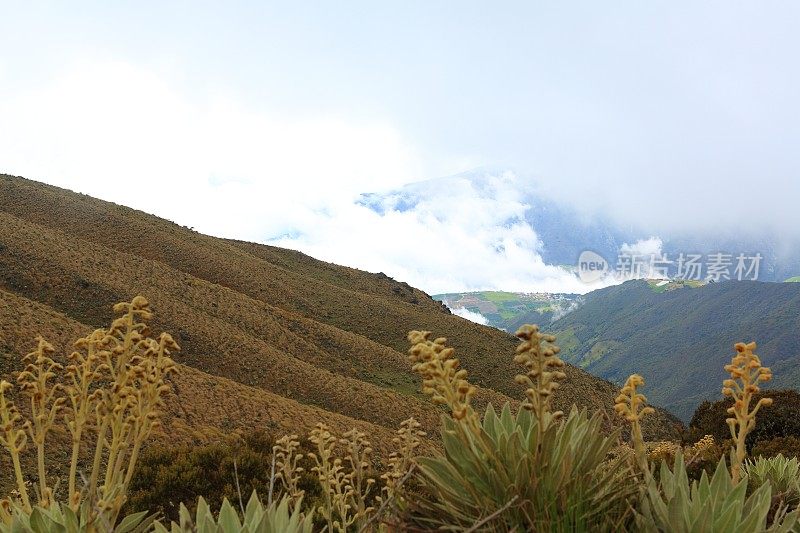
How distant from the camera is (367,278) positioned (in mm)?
81812

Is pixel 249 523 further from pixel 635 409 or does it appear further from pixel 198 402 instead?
pixel 198 402

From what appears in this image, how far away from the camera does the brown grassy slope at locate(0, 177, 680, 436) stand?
43656mm

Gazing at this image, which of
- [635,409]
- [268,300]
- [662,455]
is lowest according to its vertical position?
[268,300]

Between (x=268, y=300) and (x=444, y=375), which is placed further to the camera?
(x=268, y=300)

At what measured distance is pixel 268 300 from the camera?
57.7m

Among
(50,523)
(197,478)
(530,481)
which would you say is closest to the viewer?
(530,481)

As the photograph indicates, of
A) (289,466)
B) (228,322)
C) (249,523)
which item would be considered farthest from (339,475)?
(228,322)

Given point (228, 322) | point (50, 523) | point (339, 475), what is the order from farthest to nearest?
point (228, 322) < point (339, 475) < point (50, 523)

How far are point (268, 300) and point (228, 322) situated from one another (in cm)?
1478

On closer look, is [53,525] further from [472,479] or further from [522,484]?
[522,484]

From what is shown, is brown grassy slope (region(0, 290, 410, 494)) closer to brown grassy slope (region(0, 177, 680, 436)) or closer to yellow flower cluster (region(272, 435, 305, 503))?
brown grassy slope (region(0, 177, 680, 436))

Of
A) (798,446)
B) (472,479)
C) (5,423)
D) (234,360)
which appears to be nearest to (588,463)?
(472,479)

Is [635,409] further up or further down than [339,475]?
further up

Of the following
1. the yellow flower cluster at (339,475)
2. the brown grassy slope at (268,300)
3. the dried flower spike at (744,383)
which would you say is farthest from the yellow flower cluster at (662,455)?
the brown grassy slope at (268,300)
